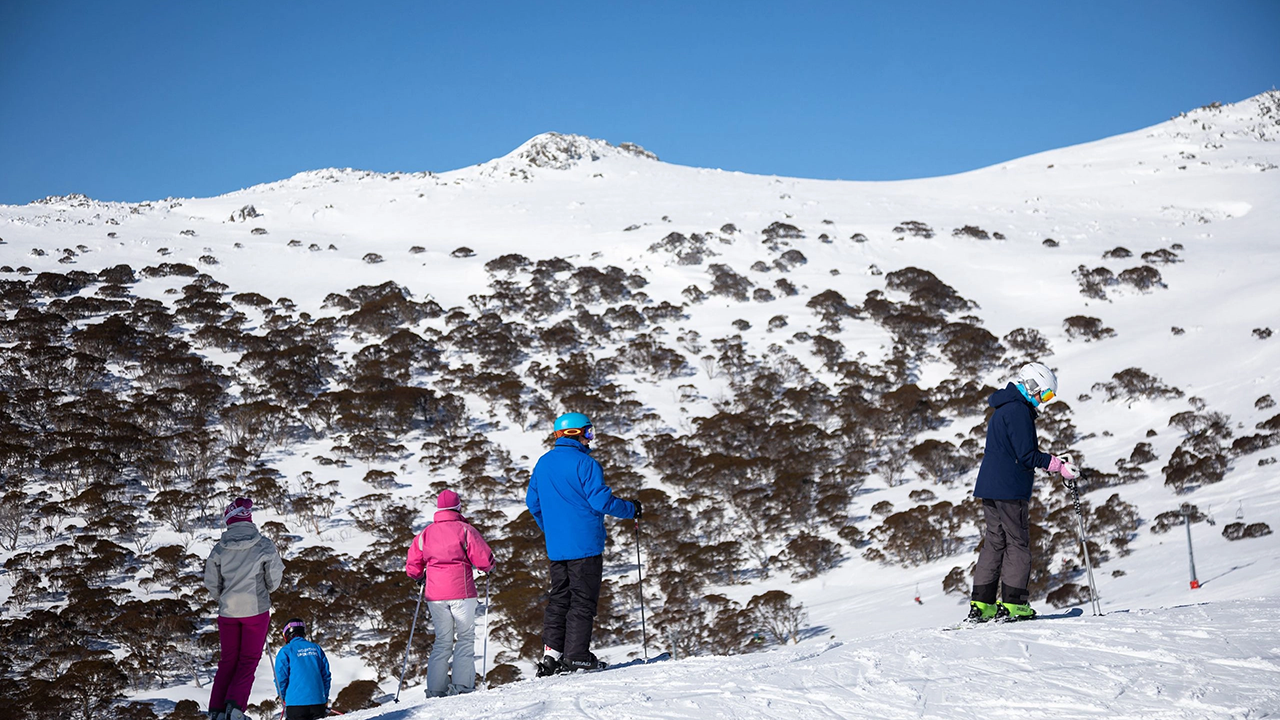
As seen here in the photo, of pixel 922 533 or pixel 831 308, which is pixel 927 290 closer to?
pixel 831 308

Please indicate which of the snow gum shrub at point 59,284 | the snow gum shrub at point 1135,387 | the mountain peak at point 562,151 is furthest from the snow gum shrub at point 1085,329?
the mountain peak at point 562,151

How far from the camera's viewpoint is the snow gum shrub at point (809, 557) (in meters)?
21.2

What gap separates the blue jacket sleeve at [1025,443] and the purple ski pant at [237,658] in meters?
5.24

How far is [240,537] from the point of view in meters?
5.51

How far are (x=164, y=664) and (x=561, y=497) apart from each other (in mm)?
15850

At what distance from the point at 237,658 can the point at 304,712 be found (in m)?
0.99

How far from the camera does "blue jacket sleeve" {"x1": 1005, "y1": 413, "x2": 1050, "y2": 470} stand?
5.78 metres

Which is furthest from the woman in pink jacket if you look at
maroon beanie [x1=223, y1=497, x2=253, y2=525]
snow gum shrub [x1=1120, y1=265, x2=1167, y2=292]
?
snow gum shrub [x1=1120, y1=265, x2=1167, y2=292]

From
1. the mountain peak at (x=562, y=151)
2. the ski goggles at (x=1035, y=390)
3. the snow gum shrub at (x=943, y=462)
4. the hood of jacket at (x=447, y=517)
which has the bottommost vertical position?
the snow gum shrub at (x=943, y=462)

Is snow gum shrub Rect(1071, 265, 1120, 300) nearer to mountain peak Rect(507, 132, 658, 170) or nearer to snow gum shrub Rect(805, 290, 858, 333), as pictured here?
snow gum shrub Rect(805, 290, 858, 333)

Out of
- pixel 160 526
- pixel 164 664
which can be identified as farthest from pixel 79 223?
pixel 164 664

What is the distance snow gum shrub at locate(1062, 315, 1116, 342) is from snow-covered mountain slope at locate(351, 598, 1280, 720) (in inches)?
1182

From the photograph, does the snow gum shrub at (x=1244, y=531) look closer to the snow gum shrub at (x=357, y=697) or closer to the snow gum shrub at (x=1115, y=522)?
the snow gum shrub at (x=1115, y=522)

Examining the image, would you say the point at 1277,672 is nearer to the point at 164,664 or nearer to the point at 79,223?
the point at 164,664
